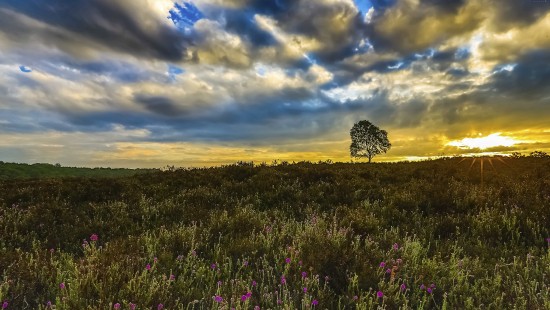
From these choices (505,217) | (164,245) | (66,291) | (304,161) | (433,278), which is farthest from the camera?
(304,161)

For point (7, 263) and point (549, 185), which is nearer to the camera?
point (7, 263)

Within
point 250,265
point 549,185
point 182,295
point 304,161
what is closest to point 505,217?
point 549,185

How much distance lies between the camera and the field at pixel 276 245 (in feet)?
12.6

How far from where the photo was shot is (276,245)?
5.53 meters

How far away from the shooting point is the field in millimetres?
3830

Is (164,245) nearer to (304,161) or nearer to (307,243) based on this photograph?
(307,243)

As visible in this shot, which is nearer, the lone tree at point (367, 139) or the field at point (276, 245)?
the field at point (276, 245)

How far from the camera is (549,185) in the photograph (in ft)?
32.0

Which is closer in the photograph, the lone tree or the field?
the field

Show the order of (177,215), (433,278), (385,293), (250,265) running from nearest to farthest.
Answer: (385,293), (433,278), (250,265), (177,215)

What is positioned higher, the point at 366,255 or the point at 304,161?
the point at 304,161

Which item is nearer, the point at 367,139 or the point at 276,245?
the point at 276,245

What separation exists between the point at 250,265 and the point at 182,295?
1.22 m

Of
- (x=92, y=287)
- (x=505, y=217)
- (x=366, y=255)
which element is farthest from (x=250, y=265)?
(x=505, y=217)
